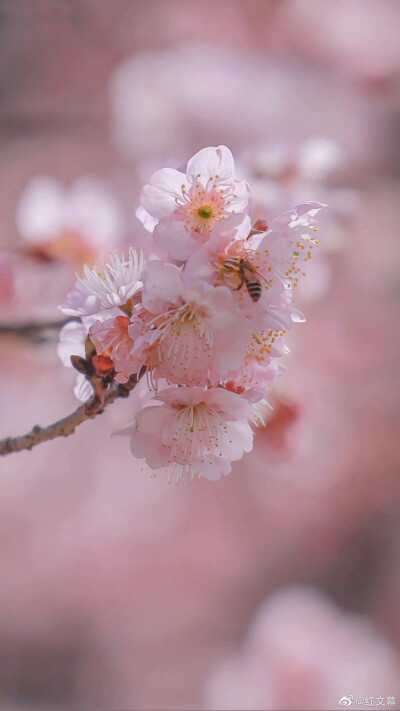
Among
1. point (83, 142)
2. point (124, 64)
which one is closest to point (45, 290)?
point (83, 142)

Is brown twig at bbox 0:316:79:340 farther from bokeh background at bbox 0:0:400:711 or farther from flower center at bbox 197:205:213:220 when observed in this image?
flower center at bbox 197:205:213:220

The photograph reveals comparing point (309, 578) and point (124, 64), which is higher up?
point (124, 64)

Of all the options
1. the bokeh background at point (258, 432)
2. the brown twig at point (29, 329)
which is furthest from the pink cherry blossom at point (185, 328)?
the bokeh background at point (258, 432)

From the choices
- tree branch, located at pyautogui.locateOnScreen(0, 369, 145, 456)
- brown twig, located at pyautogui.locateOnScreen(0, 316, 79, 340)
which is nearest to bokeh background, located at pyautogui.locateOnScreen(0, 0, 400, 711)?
brown twig, located at pyautogui.locateOnScreen(0, 316, 79, 340)

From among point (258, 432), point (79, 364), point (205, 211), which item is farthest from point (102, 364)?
point (258, 432)

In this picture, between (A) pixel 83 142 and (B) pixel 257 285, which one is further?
(A) pixel 83 142

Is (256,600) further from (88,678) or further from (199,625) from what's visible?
(88,678)
